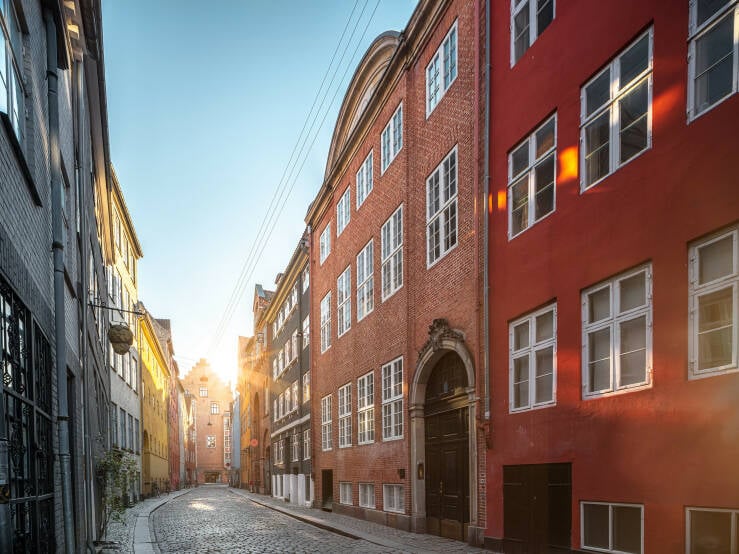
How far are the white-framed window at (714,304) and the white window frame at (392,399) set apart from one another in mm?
10484

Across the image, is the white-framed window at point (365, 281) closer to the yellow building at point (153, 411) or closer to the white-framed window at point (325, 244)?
the white-framed window at point (325, 244)

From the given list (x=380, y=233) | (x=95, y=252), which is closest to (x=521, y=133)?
(x=380, y=233)

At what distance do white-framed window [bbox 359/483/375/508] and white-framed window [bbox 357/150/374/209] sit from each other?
882 cm

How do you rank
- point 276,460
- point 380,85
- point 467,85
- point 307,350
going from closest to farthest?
point 467,85, point 380,85, point 307,350, point 276,460

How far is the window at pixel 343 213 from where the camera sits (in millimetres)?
23531

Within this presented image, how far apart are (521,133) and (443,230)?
148 inches

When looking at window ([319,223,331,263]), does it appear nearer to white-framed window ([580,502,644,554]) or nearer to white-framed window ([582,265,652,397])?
white-framed window ([582,265,652,397])

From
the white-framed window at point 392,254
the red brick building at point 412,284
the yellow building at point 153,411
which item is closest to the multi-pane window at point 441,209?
the red brick building at point 412,284

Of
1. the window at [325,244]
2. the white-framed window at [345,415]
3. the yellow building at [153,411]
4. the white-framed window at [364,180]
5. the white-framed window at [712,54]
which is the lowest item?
the yellow building at [153,411]

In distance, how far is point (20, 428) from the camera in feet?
19.3

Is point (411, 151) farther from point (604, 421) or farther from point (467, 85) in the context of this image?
point (604, 421)

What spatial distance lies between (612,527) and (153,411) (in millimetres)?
39050

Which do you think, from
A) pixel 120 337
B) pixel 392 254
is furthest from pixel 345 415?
pixel 120 337

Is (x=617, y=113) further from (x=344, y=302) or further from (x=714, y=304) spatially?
(x=344, y=302)
